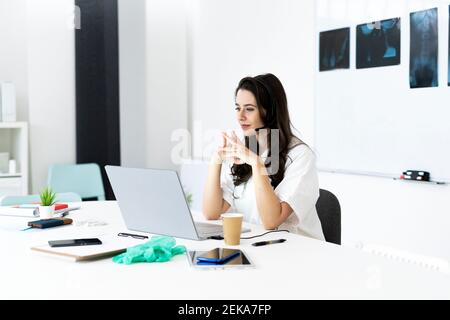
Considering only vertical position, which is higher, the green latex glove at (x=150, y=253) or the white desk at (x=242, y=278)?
the green latex glove at (x=150, y=253)

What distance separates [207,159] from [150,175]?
308 cm

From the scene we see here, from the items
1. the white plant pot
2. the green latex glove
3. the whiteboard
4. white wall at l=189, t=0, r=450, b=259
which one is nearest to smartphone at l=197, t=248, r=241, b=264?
the green latex glove

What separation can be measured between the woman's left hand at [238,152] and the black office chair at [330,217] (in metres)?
0.38

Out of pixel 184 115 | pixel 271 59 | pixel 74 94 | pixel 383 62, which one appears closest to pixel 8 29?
pixel 74 94

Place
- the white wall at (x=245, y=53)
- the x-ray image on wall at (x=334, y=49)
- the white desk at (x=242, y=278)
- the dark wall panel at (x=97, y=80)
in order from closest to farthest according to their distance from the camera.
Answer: the white desk at (x=242, y=278)
the x-ray image on wall at (x=334, y=49)
the white wall at (x=245, y=53)
the dark wall panel at (x=97, y=80)

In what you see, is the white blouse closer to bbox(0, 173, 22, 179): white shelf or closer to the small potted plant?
the small potted plant

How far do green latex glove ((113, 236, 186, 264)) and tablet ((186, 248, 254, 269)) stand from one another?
6 cm

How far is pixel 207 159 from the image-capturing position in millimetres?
4914

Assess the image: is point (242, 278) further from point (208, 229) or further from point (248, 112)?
point (248, 112)

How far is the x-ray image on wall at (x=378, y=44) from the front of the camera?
327 cm

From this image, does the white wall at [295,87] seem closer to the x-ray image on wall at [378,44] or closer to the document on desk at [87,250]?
the x-ray image on wall at [378,44]

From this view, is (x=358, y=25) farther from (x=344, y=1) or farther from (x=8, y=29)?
(x=8, y=29)

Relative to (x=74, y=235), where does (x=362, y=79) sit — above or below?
above

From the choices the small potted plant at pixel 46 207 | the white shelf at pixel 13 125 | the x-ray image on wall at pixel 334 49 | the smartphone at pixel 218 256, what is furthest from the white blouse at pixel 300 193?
the white shelf at pixel 13 125
